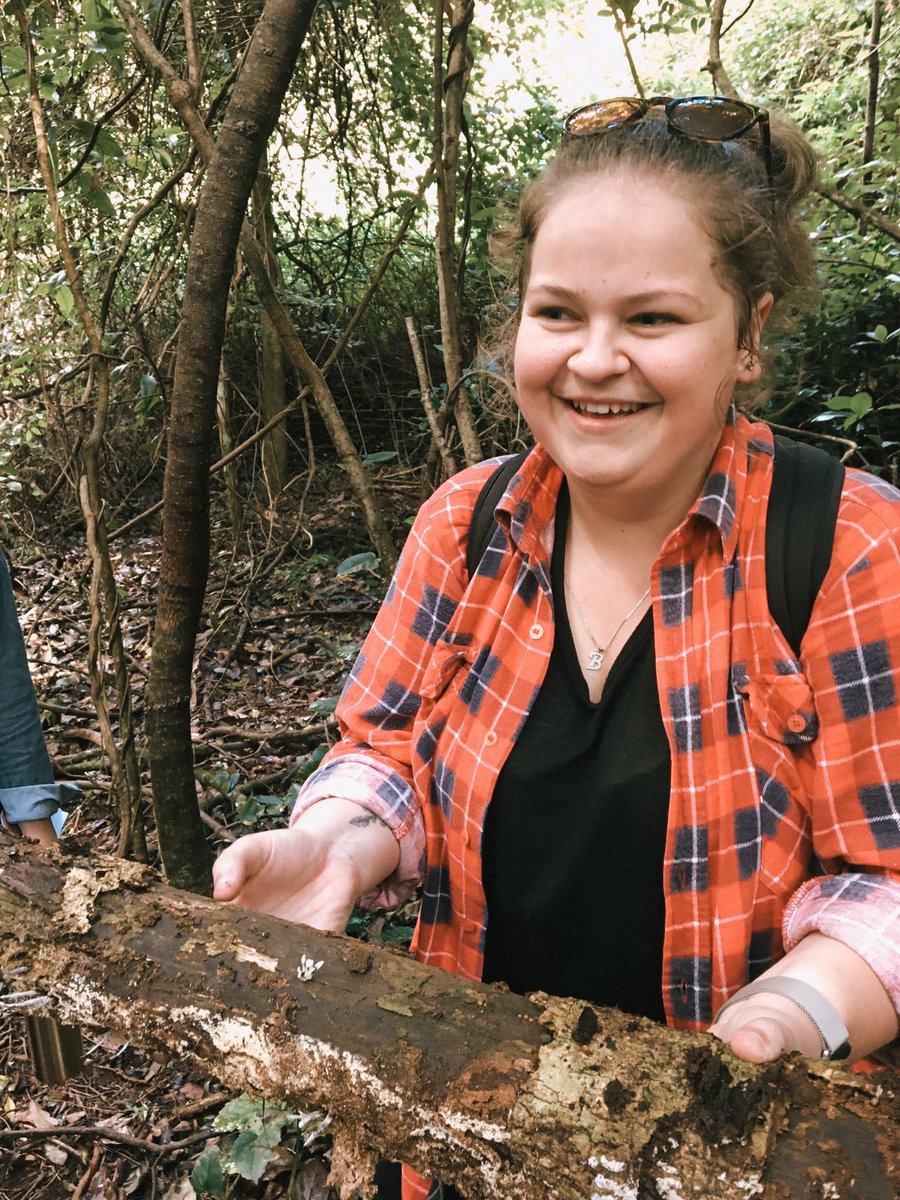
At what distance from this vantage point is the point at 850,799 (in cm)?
116

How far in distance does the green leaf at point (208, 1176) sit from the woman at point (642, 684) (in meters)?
0.87

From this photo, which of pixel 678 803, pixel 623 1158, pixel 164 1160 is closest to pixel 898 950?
pixel 678 803

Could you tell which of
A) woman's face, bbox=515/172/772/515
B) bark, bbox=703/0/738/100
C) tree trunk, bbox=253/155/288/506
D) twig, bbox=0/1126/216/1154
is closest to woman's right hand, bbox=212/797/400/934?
woman's face, bbox=515/172/772/515

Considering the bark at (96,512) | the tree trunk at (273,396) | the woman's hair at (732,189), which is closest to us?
the woman's hair at (732,189)

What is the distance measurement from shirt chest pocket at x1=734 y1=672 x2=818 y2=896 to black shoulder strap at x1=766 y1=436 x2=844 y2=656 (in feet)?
0.29

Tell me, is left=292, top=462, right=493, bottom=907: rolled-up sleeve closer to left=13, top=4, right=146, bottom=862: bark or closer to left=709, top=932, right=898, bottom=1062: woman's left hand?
left=709, top=932, right=898, bottom=1062: woman's left hand

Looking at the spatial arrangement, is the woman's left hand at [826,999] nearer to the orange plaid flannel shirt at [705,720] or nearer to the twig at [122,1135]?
the orange plaid flannel shirt at [705,720]

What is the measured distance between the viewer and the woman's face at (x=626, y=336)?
3.90 feet

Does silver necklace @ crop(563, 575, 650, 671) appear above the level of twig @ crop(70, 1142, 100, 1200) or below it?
above

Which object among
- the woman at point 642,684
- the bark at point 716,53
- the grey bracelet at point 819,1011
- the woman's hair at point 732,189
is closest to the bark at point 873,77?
the bark at point 716,53

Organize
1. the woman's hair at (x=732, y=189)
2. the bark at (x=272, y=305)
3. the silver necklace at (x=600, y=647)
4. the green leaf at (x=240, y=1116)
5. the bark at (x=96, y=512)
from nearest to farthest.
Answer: the woman's hair at (x=732, y=189), the silver necklace at (x=600, y=647), the green leaf at (x=240, y=1116), the bark at (x=272, y=305), the bark at (x=96, y=512)

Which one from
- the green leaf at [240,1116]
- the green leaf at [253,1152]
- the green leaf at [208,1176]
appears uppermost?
the green leaf at [240,1116]

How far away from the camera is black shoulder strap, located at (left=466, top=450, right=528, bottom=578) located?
1485mm

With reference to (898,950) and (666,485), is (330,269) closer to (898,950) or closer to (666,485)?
(666,485)
